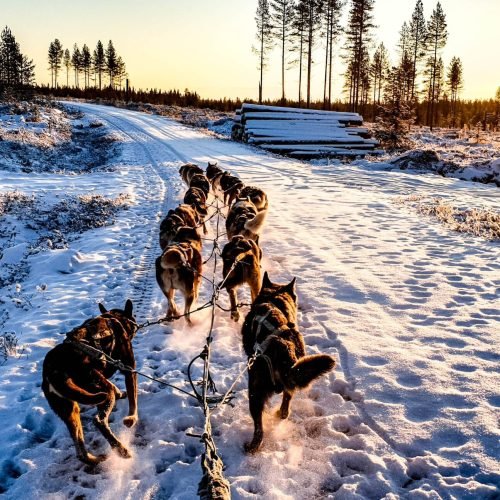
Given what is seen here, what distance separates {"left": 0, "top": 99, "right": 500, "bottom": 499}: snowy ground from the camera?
124 inches

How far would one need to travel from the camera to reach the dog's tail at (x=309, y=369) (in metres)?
2.94

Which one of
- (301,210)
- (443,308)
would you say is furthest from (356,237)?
(443,308)

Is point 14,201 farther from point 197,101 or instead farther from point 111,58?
point 111,58

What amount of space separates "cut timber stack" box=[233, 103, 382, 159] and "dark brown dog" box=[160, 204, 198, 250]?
683 inches

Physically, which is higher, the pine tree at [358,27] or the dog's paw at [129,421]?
the pine tree at [358,27]

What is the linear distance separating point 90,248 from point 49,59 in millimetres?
91859

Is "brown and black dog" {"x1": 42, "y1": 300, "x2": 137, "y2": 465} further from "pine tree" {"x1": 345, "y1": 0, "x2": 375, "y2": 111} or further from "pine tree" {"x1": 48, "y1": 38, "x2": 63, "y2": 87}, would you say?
"pine tree" {"x1": 48, "y1": 38, "x2": 63, "y2": 87}

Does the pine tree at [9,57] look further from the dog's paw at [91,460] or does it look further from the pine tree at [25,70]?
the dog's paw at [91,460]

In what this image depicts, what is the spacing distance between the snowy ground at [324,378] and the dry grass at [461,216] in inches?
16.8

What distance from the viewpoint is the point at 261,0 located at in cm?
4403

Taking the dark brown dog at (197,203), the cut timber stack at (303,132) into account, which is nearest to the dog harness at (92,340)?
the dark brown dog at (197,203)

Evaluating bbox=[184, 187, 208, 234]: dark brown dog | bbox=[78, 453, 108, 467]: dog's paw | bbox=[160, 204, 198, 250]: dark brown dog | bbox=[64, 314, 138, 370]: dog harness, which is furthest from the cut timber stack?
bbox=[78, 453, 108, 467]: dog's paw

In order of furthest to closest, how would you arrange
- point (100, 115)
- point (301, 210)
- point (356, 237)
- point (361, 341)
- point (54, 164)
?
point (100, 115) → point (54, 164) → point (301, 210) → point (356, 237) → point (361, 341)

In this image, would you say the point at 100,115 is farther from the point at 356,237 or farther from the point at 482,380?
the point at 482,380
